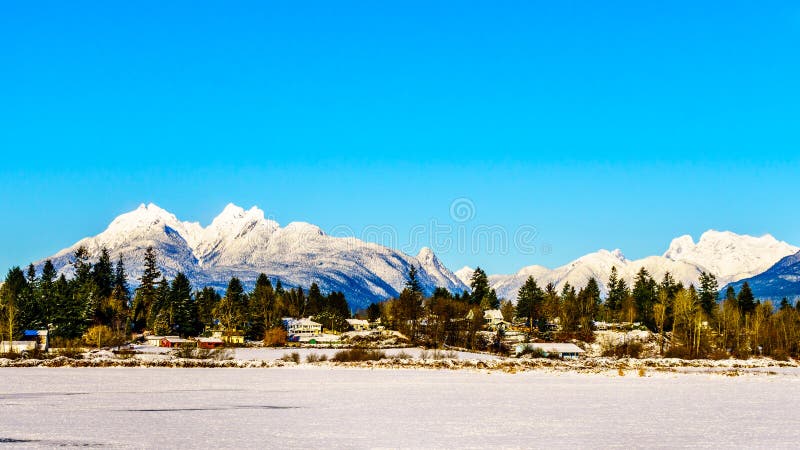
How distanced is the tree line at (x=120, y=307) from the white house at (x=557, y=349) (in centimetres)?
4959

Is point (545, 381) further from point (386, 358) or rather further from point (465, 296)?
point (465, 296)

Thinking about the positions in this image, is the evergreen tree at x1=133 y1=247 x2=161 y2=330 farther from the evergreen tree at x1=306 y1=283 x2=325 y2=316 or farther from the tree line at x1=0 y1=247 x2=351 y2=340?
the evergreen tree at x1=306 y1=283 x2=325 y2=316

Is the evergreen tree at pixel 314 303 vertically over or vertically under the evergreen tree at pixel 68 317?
over

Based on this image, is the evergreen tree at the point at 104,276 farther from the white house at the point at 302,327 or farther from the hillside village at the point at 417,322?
the white house at the point at 302,327

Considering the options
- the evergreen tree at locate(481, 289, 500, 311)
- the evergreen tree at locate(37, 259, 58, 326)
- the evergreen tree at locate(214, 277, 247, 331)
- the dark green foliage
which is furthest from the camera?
the dark green foliage

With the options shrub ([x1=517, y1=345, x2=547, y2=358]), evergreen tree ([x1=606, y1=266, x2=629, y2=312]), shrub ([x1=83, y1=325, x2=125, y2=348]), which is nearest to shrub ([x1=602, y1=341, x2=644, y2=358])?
shrub ([x1=517, y1=345, x2=547, y2=358])

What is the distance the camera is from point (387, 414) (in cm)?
3197

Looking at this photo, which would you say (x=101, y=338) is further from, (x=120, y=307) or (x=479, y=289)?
(x=479, y=289)

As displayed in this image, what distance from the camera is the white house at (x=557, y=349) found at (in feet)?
377

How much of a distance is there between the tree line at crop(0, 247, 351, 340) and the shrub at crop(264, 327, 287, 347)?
817 cm

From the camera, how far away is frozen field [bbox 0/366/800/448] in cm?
2438

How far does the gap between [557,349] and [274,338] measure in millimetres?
47052

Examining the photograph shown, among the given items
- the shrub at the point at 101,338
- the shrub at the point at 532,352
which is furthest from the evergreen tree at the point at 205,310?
the shrub at the point at 532,352

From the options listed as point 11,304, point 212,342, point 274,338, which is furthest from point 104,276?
point 274,338
